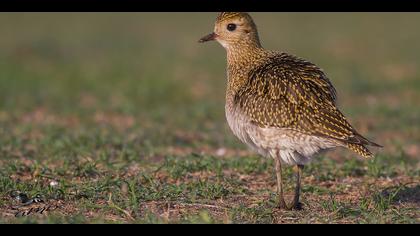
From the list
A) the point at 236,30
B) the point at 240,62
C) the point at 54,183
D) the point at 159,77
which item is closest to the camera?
the point at 54,183

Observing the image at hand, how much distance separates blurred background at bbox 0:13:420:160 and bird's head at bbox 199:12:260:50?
1.96 meters

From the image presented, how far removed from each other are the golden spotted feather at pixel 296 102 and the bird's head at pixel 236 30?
67 centimetres

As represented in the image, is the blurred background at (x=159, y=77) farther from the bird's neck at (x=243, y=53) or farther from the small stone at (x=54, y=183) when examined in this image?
the bird's neck at (x=243, y=53)

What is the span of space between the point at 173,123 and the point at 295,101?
17.7 ft

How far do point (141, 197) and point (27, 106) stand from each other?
647 cm

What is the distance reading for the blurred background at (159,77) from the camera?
1104 centimetres

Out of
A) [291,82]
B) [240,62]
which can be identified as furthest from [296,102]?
[240,62]

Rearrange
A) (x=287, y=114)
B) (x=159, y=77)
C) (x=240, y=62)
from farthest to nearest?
1. (x=159, y=77)
2. (x=240, y=62)
3. (x=287, y=114)

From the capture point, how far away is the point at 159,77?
16.2m

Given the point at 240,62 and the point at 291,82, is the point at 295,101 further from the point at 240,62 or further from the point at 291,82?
the point at 240,62

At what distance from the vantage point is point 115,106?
1338 centimetres
